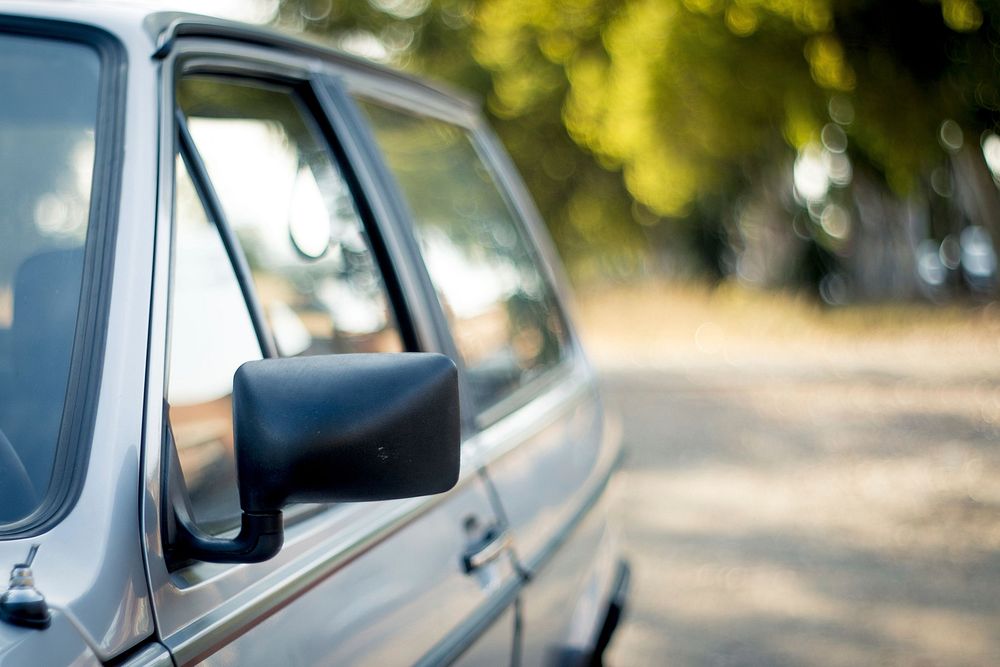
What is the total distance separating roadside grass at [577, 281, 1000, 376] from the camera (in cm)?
1530

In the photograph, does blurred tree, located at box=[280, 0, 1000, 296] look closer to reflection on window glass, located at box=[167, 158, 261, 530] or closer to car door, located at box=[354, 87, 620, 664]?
car door, located at box=[354, 87, 620, 664]

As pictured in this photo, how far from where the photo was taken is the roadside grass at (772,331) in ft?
50.2

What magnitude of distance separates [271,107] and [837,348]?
49.7ft

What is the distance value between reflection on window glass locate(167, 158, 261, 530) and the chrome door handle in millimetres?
499

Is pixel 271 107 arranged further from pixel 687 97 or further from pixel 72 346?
pixel 687 97

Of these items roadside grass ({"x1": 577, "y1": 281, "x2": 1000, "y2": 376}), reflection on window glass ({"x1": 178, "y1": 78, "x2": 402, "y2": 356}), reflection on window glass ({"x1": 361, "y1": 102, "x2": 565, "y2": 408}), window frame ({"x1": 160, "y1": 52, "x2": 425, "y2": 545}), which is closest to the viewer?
window frame ({"x1": 160, "y1": 52, "x2": 425, "y2": 545})

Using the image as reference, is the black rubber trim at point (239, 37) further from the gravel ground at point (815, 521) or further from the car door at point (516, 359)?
the gravel ground at point (815, 521)

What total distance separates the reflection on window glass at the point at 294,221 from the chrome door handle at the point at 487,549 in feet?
1.39

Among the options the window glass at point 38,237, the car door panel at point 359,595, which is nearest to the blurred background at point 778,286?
the window glass at point 38,237

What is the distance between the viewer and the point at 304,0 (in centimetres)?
2303

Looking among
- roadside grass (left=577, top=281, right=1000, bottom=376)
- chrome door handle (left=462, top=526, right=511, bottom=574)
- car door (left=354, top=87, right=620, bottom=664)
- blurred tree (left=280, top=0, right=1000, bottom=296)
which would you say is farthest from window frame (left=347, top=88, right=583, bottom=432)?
blurred tree (left=280, top=0, right=1000, bottom=296)

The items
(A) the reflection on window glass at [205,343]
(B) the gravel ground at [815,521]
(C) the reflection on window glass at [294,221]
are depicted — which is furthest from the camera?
(B) the gravel ground at [815,521]

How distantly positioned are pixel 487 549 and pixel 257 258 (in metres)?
0.80

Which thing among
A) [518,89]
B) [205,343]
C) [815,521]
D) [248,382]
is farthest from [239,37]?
[518,89]
